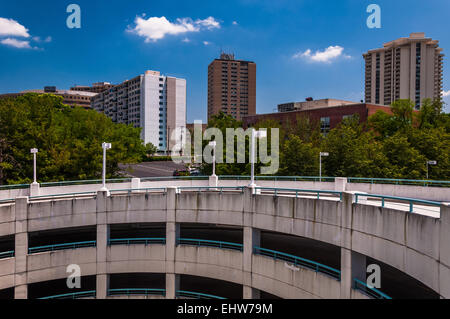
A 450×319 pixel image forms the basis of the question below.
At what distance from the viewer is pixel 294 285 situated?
1631 centimetres

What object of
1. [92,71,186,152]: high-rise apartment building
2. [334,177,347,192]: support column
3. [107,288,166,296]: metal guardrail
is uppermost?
[92,71,186,152]: high-rise apartment building

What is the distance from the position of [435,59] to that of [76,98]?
160393 millimetres

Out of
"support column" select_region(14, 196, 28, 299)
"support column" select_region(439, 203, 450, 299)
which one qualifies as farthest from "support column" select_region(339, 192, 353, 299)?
"support column" select_region(14, 196, 28, 299)

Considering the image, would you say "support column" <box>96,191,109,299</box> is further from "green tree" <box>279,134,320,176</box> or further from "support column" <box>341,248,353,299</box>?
"green tree" <box>279,134,320,176</box>

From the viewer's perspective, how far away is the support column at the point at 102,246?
19641 millimetres

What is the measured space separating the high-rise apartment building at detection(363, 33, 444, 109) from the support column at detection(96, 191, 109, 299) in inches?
5728

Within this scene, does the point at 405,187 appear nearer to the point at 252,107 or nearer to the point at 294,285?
the point at 294,285

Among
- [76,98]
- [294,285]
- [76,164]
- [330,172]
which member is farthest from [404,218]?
[76,98]

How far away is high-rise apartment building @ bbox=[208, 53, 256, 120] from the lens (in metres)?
155

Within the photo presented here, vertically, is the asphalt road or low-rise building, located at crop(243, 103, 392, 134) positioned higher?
low-rise building, located at crop(243, 103, 392, 134)

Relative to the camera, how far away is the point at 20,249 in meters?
18.3

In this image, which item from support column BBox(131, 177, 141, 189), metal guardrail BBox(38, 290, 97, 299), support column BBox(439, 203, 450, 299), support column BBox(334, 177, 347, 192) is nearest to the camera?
support column BBox(439, 203, 450, 299)

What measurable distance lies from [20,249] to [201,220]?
34.2 ft

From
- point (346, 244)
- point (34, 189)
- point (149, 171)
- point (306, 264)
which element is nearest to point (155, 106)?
point (149, 171)
